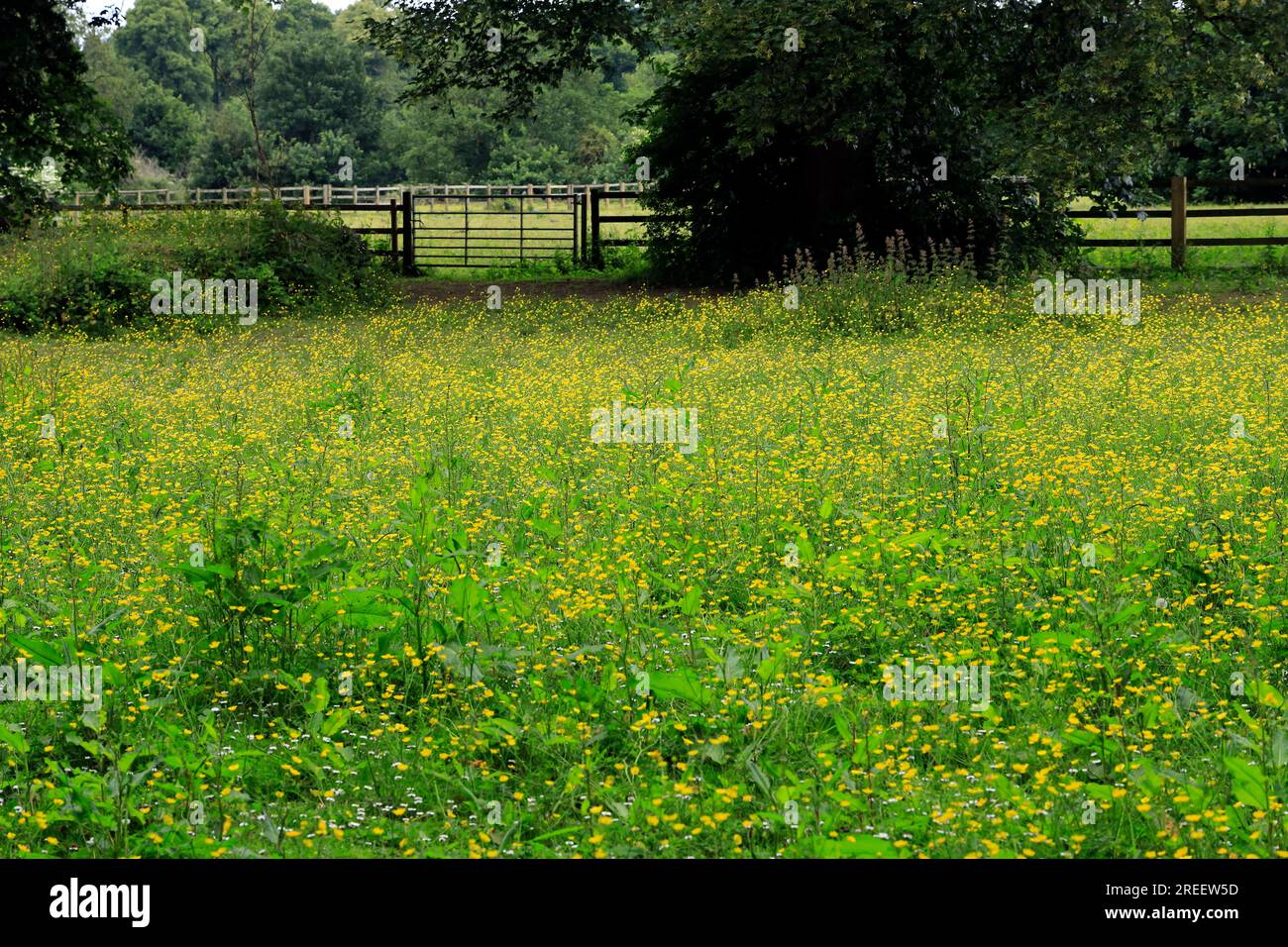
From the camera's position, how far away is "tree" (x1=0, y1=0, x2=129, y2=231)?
19.0 meters

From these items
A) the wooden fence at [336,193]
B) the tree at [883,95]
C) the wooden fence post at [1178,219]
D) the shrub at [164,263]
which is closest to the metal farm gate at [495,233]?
the wooden fence at [336,193]

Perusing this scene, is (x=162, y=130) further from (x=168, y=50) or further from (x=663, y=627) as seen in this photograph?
(x=663, y=627)

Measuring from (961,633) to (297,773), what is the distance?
2.86m

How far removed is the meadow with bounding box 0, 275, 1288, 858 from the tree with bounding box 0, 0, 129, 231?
9071 millimetres

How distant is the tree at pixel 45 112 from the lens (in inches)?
749

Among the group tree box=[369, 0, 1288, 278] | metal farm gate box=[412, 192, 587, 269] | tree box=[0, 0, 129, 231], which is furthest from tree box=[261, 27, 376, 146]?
tree box=[0, 0, 129, 231]

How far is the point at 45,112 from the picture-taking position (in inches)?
771

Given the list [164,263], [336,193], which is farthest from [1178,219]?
[336,193]

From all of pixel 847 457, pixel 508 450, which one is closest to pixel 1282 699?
pixel 847 457

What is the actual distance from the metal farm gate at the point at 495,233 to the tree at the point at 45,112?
878 centimetres

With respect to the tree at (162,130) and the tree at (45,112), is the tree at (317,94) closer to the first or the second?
the tree at (162,130)

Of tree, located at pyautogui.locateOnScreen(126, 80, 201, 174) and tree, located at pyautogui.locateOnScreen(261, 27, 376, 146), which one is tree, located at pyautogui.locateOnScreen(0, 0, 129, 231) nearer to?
tree, located at pyautogui.locateOnScreen(261, 27, 376, 146)

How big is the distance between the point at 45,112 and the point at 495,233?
2741 centimetres
